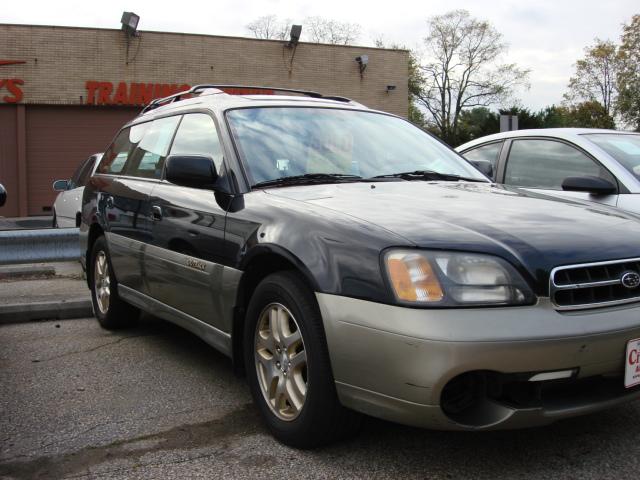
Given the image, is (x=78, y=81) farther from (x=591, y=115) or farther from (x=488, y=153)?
(x=591, y=115)

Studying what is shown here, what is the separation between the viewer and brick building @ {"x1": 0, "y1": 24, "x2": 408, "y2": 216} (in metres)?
21.0

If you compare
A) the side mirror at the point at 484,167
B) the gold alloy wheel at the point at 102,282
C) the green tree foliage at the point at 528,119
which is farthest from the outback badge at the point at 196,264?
the green tree foliage at the point at 528,119

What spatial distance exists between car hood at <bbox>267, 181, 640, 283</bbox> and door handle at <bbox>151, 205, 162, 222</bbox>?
1.05 m

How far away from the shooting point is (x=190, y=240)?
12.5 feet

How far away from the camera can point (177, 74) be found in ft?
74.3

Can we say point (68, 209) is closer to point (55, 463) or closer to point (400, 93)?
point (55, 463)

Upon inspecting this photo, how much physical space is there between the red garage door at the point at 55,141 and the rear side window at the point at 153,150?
17.6 metres

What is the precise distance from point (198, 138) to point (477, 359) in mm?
2416

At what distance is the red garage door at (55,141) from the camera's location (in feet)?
70.0

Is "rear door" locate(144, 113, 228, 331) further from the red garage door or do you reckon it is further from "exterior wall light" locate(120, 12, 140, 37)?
"exterior wall light" locate(120, 12, 140, 37)

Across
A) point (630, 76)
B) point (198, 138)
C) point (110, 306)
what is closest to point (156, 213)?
point (198, 138)

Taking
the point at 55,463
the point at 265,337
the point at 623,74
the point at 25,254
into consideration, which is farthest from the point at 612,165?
the point at 623,74

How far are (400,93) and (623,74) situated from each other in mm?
28482

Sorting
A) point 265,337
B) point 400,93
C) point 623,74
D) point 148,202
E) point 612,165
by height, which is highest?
point 623,74
